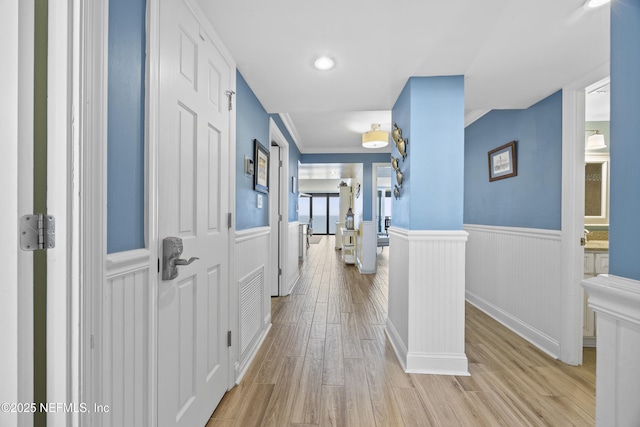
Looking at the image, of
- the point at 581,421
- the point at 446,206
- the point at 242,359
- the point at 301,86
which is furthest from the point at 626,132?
the point at 242,359

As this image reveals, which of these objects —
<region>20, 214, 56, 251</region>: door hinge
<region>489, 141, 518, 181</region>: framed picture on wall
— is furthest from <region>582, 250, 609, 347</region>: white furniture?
<region>20, 214, 56, 251</region>: door hinge

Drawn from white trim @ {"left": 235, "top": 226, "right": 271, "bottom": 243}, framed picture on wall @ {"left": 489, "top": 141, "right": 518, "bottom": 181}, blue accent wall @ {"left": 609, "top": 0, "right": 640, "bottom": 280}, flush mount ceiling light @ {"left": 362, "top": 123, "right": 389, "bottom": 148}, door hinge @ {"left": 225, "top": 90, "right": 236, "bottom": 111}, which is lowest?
white trim @ {"left": 235, "top": 226, "right": 271, "bottom": 243}

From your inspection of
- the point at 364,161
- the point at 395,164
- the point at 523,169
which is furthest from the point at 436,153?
the point at 364,161

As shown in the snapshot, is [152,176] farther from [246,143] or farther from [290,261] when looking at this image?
[290,261]

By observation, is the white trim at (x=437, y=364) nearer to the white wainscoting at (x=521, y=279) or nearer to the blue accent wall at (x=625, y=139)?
the white wainscoting at (x=521, y=279)

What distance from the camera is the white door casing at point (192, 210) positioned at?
1.11 m

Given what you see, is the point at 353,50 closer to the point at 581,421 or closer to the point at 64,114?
the point at 64,114

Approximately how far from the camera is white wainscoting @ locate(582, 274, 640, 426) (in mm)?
651

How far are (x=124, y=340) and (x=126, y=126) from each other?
2.29 feet

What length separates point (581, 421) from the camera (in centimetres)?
152

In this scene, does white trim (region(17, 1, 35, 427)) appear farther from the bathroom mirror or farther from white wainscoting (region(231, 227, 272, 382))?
the bathroom mirror

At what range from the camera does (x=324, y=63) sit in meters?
1.84

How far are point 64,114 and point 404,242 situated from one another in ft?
6.55

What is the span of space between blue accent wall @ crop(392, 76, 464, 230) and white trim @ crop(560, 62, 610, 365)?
2.95ft
